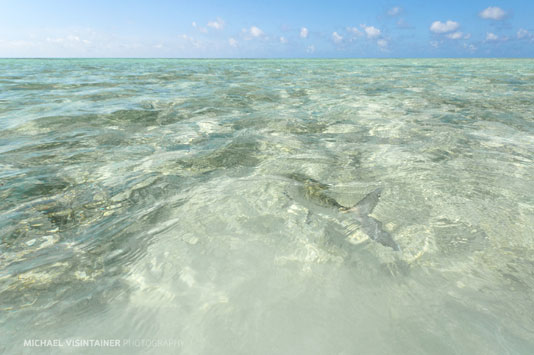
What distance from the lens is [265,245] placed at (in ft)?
7.23

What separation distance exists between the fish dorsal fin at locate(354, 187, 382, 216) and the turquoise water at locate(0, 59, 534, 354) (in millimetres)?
79

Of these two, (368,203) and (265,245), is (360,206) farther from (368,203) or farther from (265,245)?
(265,245)

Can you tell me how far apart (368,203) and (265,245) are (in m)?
1.18

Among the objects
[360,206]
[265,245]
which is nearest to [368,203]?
[360,206]

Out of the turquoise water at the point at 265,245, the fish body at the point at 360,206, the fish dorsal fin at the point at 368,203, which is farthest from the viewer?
the fish dorsal fin at the point at 368,203

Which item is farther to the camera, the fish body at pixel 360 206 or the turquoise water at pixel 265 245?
the fish body at pixel 360 206

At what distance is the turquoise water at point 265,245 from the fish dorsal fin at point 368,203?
3.1 inches

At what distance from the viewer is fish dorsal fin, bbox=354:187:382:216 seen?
104 inches

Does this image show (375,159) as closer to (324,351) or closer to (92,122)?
(324,351)

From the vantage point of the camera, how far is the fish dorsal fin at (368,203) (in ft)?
8.69

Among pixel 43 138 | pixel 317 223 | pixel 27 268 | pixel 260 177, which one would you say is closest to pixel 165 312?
pixel 27 268

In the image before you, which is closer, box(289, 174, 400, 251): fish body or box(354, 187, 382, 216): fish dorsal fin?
box(289, 174, 400, 251): fish body

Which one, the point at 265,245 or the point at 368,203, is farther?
the point at 368,203

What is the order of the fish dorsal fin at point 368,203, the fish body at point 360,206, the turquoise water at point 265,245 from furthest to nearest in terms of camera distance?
the fish dorsal fin at point 368,203 → the fish body at point 360,206 → the turquoise water at point 265,245
